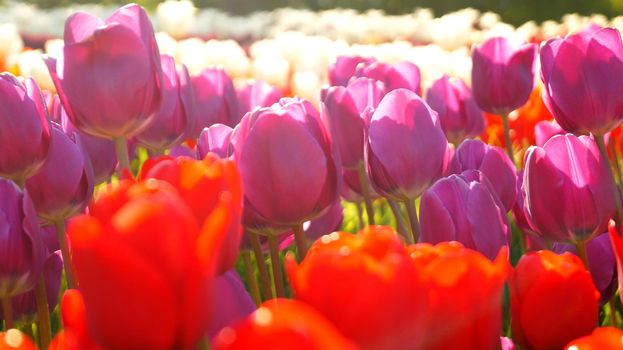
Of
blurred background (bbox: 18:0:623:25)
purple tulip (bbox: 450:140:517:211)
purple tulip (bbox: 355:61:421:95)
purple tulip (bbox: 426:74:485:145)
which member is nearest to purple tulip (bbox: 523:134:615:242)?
purple tulip (bbox: 450:140:517:211)

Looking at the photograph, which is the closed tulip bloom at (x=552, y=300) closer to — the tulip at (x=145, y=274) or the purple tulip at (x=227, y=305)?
the purple tulip at (x=227, y=305)

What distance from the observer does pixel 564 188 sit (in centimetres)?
116

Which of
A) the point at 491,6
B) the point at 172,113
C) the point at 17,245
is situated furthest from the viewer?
the point at 491,6

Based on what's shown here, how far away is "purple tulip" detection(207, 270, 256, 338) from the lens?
2.22 feet

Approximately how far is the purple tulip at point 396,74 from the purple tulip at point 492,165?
52 cm

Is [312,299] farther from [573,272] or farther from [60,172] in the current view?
[60,172]

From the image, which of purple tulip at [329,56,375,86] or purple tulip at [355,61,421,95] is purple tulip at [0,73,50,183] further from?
purple tulip at [329,56,375,86]

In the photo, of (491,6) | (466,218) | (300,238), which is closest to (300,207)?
(300,238)

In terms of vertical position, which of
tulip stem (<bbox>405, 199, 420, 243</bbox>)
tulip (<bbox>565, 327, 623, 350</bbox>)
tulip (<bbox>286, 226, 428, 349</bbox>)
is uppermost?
tulip (<bbox>286, 226, 428, 349</bbox>)

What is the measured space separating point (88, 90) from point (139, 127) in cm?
8

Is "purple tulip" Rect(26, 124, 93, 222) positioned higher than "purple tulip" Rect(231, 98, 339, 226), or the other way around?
"purple tulip" Rect(231, 98, 339, 226)

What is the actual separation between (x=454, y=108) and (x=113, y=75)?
1.10 meters

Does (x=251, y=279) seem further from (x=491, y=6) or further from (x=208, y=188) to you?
(x=491, y=6)

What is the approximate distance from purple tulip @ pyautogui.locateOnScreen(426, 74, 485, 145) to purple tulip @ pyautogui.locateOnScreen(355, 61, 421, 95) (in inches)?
5.1
